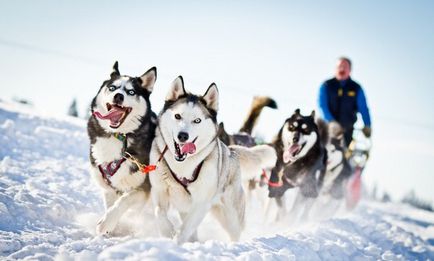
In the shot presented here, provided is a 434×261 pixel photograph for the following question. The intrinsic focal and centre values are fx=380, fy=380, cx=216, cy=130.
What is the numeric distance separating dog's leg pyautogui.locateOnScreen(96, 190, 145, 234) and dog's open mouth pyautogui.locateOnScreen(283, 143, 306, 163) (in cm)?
238

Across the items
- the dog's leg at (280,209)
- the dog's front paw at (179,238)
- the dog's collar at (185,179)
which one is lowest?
the dog's leg at (280,209)

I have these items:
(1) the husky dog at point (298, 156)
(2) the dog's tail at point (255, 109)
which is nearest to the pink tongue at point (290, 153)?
(1) the husky dog at point (298, 156)

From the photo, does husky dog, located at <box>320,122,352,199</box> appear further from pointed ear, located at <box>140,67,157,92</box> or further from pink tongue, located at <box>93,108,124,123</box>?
pink tongue, located at <box>93,108,124,123</box>

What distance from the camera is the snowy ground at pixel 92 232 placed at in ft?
8.69

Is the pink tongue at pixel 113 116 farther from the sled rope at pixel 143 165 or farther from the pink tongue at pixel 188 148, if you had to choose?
the pink tongue at pixel 188 148

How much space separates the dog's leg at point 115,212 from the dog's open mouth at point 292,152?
7.81 feet

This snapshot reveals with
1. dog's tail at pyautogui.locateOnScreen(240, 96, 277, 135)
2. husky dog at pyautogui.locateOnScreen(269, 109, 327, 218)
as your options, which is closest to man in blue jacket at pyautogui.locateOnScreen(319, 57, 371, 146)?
dog's tail at pyautogui.locateOnScreen(240, 96, 277, 135)

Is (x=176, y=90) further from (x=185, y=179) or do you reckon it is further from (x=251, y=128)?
(x=251, y=128)

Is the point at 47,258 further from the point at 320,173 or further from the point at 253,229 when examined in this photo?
the point at 320,173

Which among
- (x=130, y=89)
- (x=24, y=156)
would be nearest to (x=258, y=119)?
(x=130, y=89)

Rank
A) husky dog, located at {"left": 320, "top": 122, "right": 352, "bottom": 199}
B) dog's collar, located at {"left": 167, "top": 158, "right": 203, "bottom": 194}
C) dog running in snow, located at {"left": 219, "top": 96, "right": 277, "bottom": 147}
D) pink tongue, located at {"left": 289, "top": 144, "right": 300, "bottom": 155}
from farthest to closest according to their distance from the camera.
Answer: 1. husky dog, located at {"left": 320, "top": 122, "right": 352, "bottom": 199}
2. dog running in snow, located at {"left": 219, "top": 96, "right": 277, "bottom": 147}
3. pink tongue, located at {"left": 289, "top": 144, "right": 300, "bottom": 155}
4. dog's collar, located at {"left": 167, "top": 158, "right": 203, "bottom": 194}

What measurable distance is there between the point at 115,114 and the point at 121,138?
0.81 feet

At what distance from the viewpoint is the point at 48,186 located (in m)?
4.83

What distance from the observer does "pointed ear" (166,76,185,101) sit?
3.58 metres
